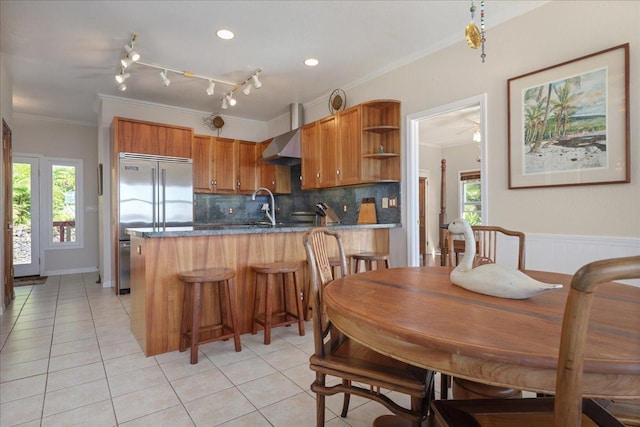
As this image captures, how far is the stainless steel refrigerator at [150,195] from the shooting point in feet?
14.5

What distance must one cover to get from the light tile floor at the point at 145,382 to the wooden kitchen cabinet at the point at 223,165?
270 cm

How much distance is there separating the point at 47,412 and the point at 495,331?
2.25 metres

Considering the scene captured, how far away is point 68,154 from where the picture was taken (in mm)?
6020

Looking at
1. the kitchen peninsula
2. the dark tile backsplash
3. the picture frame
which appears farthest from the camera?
the dark tile backsplash

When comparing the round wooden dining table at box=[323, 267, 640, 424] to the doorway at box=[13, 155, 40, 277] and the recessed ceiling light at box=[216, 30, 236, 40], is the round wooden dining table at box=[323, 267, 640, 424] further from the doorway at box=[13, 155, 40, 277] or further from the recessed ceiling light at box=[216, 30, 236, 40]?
the doorway at box=[13, 155, 40, 277]

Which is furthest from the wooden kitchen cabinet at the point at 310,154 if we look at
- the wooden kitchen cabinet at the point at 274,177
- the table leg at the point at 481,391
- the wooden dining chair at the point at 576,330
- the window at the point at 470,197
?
the window at the point at 470,197

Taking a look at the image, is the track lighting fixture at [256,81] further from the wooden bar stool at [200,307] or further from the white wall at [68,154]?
the white wall at [68,154]

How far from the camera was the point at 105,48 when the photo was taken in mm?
3363

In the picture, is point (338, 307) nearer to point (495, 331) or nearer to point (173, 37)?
point (495, 331)

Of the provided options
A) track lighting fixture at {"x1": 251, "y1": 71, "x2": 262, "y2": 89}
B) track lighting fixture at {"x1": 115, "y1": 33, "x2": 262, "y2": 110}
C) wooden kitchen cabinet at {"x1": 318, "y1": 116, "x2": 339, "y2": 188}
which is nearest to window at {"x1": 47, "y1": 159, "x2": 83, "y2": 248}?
track lighting fixture at {"x1": 115, "y1": 33, "x2": 262, "y2": 110}

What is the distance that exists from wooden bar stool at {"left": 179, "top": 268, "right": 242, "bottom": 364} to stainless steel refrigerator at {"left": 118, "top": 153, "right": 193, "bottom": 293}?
219 cm

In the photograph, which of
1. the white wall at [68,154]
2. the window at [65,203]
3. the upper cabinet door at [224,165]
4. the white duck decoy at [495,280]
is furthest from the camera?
the window at [65,203]

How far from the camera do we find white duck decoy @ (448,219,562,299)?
3.64ft

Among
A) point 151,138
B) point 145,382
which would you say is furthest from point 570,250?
point 151,138
